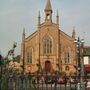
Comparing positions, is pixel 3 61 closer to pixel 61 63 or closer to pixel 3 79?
pixel 3 79

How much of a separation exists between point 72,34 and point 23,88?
53.0 meters

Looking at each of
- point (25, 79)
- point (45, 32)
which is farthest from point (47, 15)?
point (25, 79)

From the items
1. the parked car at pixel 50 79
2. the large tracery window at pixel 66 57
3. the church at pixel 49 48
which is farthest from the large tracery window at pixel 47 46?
the parked car at pixel 50 79

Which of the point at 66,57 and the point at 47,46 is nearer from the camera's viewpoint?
the point at 47,46

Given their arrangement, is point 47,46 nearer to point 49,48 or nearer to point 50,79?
point 49,48

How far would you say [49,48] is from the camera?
86.5 metres

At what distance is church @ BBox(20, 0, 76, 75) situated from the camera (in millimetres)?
86500

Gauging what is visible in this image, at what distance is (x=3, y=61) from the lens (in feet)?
92.6

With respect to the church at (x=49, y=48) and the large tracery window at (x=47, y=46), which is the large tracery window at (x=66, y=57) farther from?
the large tracery window at (x=47, y=46)

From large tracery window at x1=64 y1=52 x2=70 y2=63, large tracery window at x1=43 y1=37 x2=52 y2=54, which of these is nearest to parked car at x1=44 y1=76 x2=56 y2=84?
large tracery window at x1=43 y1=37 x2=52 y2=54

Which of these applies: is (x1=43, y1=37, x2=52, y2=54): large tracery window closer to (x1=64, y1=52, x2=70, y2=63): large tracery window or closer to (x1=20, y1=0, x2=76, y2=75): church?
(x1=20, y1=0, x2=76, y2=75): church

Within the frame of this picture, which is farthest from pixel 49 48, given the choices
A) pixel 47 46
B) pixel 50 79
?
pixel 50 79

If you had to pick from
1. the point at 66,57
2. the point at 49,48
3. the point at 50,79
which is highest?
the point at 49,48

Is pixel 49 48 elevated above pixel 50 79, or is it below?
above
